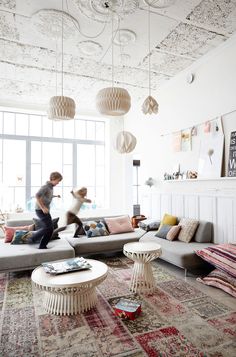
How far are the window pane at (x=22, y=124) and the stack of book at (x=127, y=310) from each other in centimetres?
592

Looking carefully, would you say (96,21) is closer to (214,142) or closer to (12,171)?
(214,142)

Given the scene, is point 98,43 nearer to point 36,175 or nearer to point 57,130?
point 57,130

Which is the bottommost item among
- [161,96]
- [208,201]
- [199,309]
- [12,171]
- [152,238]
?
[199,309]

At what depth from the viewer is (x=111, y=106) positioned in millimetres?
3088

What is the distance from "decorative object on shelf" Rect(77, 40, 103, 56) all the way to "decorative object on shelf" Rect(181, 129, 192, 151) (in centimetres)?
225

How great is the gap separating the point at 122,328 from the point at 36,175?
564 centimetres

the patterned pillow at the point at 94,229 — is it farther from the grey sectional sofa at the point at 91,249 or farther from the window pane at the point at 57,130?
the window pane at the point at 57,130

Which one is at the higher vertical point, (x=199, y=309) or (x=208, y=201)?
(x=208, y=201)

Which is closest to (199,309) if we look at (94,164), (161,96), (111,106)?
(111,106)

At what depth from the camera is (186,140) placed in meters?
5.07

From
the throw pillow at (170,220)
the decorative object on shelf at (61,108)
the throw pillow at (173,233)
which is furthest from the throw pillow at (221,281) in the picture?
the decorative object on shelf at (61,108)

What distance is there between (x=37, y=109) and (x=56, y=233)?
12.9 feet

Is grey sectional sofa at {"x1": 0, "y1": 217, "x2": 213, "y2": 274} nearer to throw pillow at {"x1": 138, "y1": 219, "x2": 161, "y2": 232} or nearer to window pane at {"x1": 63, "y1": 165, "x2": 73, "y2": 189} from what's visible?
throw pillow at {"x1": 138, "y1": 219, "x2": 161, "y2": 232}

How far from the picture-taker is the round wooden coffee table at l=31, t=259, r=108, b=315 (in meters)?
2.50
